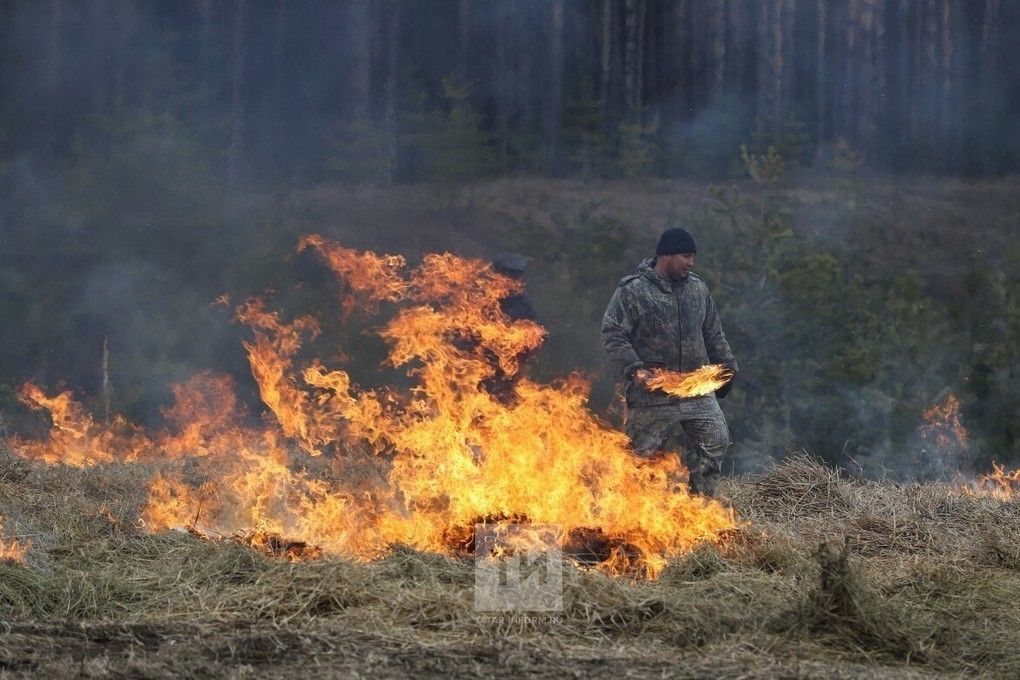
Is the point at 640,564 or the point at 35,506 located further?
the point at 35,506

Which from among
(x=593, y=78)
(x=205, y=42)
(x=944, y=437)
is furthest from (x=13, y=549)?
(x=593, y=78)

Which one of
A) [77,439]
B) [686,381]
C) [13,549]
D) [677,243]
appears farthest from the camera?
[77,439]

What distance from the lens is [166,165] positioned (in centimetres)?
1650

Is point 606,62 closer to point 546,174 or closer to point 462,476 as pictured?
point 546,174

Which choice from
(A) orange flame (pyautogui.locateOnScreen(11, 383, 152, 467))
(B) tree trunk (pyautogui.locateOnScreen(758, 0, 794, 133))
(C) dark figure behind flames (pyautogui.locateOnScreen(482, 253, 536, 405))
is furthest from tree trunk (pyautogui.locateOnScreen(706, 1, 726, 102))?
(C) dark figure behind flames (pyautogui.locateOnScreen(482, 253, 536, 405))

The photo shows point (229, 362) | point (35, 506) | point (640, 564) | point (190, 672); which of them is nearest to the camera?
point (190, 672)

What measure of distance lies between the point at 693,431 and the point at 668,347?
551 millimetres

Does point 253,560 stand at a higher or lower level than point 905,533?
higher

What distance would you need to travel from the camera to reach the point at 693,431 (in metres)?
8.04

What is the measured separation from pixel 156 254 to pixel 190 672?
12005 mm

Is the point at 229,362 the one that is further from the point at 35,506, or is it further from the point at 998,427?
the point at 998,427

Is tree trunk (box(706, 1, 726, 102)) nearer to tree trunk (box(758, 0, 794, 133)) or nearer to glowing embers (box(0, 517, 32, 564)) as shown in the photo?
tree trunk (box(758, 0, 794, 133))

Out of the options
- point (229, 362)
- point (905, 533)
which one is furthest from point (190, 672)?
point (229, 362)

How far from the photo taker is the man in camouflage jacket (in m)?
7.95
